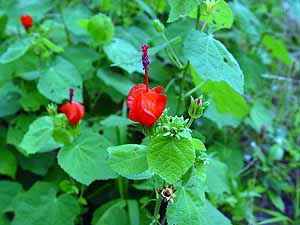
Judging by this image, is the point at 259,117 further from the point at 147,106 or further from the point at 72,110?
the point at 147,106

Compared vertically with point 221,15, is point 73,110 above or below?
below

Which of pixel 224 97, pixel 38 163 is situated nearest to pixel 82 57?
pixel 38 163

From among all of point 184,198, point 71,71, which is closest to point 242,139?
point 71,71

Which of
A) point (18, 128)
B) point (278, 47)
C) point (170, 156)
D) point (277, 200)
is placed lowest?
point (277, 200)

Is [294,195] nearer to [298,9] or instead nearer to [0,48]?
[298,9]

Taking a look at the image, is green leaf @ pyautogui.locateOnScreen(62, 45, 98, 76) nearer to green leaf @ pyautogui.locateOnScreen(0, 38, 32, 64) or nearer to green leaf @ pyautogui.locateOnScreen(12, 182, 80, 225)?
green leaf @ pyautogui.locateOnScreen(0, 38, 32, 64)

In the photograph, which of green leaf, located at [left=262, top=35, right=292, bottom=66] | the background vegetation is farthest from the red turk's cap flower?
green leaf, located at [left=262, top=35, right=292, bottom=66]
